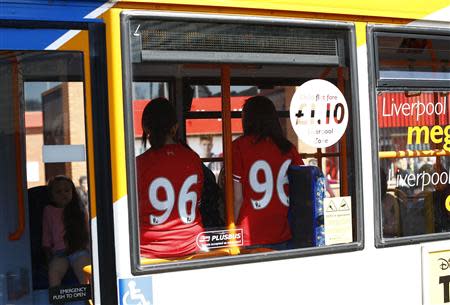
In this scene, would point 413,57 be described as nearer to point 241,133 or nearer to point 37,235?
point 241,133

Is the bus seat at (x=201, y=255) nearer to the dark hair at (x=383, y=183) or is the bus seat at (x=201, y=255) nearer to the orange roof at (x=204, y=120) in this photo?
the orange roof at (x=204, y=120)

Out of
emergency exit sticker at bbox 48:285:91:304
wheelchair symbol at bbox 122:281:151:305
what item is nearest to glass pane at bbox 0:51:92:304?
emergency exit sticker at bbox 48:285:91:304

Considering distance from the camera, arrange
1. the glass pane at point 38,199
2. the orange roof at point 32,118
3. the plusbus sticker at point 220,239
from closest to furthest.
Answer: the plusbus sticker at point 220,239 → the glass pane at point 38,199 → the orange roof at point 32,118

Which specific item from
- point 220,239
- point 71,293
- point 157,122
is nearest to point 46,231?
point 71,293

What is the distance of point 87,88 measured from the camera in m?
2.84

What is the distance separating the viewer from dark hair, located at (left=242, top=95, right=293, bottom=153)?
11.9 feet

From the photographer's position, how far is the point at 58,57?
10.1 feet

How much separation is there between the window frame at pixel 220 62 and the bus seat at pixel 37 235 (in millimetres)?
1406

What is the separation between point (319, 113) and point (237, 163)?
0.53 meters

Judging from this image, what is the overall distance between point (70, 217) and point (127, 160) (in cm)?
158

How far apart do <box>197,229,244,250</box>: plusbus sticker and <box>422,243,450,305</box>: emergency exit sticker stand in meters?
1.06

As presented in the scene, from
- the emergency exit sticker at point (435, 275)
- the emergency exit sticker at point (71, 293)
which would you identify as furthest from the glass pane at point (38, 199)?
the emergency exit sticker at point (435, 275)

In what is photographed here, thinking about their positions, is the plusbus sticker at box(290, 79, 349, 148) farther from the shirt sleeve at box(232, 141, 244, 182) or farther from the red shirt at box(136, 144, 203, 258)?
the red shirt at box(136, 144, 203, 258)

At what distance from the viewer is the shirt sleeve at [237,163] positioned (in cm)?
346
